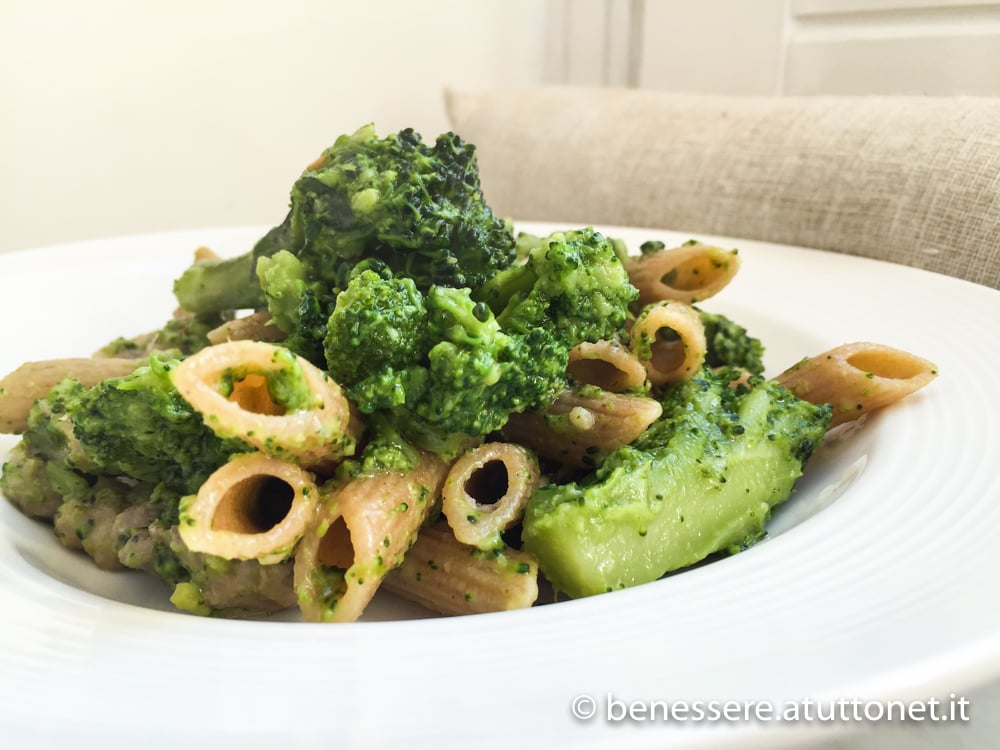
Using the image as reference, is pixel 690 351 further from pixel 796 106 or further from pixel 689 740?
pixel 796 106

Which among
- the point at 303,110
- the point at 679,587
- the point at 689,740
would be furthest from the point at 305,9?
the point at 689,740

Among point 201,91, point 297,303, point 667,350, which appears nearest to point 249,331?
point 297,303

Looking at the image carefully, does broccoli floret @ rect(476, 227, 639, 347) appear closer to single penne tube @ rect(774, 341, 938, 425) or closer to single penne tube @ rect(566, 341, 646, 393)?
single penne tube @ rect(566, 341, 646, 393)

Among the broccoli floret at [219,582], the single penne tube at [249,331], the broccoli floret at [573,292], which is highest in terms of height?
the broccoli floret at [573,292]

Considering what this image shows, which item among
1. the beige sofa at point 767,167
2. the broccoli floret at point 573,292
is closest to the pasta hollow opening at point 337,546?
the broccoli floret at point 573,292

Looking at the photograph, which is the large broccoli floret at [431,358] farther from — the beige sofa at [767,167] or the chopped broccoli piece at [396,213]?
the beige sofa at [767,167]
